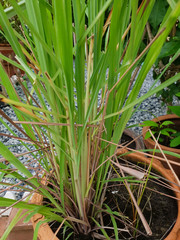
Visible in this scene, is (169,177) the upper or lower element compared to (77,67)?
lower

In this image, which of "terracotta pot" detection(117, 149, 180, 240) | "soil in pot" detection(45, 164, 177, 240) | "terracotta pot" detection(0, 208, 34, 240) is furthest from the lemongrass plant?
"terracotta pot" detection(0, 208, 34, 240)

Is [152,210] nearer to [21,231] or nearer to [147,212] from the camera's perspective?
[147,212]

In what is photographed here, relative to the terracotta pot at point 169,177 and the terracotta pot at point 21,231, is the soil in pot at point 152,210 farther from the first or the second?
the terracotta pot at point 21,231

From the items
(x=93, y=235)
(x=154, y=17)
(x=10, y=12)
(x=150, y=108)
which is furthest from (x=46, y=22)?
(x=150, y=108)

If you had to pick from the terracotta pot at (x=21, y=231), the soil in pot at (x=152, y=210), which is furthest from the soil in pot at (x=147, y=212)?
the terracotta pot at (x=21, y=231)

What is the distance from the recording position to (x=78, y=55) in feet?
0.85

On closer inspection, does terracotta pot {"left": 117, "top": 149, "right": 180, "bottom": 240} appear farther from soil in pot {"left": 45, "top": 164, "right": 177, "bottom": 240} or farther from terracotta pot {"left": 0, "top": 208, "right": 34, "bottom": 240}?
terracotta pot {"left": 0, "top": 208, "right": 34, "bottom": 240}

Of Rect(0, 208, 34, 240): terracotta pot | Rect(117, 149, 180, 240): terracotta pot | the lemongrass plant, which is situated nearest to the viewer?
the lemongrass plant

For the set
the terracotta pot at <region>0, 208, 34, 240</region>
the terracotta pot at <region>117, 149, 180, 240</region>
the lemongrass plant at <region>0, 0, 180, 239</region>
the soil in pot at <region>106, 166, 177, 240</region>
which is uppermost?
the lemongrass plant at <region>0, 0, 180, 239</region>

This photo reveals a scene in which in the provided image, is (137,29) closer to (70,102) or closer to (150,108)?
(70,102)

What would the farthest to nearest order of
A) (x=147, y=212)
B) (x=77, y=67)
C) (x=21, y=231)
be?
(x=21, y=231), (x=147, y=212), (x=77, y=67)

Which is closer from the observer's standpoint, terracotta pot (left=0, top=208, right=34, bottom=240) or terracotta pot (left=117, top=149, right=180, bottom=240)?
terracotta pot (left=117, top=149, right=180, bottom=240)

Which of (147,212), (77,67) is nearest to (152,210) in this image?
(147,212)

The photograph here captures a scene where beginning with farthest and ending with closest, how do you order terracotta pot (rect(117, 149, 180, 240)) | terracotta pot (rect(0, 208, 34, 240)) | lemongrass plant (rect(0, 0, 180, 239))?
terracotta pot (rect(0, 208, 34, 240)) < terracotta pot (rect(117, 149, 180, 240)) < lemongrass plant (rect(0, 0, 180, 239))
